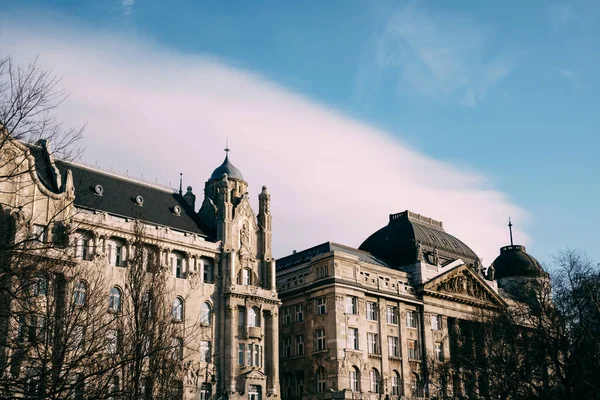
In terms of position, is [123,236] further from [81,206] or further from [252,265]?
[252,265]

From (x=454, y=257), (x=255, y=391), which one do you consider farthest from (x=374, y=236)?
(x=255, y=391)

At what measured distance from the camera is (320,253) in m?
88.6

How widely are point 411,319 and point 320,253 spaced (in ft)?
43.9

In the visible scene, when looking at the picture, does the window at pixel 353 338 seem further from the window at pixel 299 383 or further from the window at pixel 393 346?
the window at pixel 299 383

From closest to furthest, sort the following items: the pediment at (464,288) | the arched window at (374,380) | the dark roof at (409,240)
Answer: the arched window at (374,380) → the pediment at (464,288) → the dark roof at (409,240)

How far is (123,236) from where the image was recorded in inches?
2729

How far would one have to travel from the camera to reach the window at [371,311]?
3388 inches

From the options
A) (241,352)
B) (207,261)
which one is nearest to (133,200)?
(207,261)

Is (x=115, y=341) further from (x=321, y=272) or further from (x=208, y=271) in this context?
(x=321, y=272)

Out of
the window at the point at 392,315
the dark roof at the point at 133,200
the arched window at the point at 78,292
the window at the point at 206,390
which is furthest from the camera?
the window at the point at 392,315

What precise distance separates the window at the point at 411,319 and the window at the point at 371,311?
5272 millimetres

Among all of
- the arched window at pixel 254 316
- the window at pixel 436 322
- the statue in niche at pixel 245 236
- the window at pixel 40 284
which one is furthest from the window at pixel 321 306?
the window at pixel 40 284

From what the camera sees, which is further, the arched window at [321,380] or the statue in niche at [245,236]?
the arched window at [321,380]

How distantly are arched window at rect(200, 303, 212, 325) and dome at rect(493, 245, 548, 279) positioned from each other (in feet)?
191
